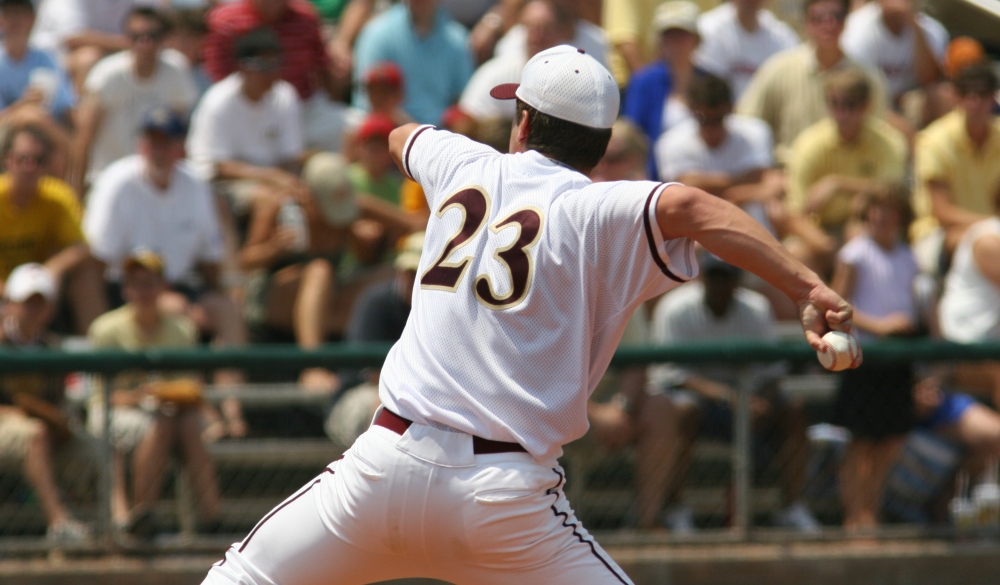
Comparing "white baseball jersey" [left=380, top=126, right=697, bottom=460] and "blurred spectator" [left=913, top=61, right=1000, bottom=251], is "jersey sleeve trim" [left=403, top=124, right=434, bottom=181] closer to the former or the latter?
"white baseball jersey" [left=380, top=126, right=697, bottom=460]

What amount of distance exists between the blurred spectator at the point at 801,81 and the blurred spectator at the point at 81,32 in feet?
13.8

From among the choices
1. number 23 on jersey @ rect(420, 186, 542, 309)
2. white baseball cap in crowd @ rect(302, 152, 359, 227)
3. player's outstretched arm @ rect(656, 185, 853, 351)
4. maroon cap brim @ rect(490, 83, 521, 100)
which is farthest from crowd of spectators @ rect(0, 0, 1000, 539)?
player's outstretched arm @ rect(656, 185, 853, 351)

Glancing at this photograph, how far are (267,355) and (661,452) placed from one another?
6.00 feet

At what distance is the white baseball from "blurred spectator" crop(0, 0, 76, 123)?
6445 mm

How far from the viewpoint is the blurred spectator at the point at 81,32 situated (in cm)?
861

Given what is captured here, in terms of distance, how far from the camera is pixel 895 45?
8.73 m

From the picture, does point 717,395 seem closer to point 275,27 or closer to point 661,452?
point 661,452

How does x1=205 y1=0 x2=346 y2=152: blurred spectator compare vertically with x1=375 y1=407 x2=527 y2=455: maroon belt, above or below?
below

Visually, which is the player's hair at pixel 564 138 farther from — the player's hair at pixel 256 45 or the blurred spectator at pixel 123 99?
the blurred spectator at pixel 123 99

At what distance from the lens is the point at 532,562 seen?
9.81 feet

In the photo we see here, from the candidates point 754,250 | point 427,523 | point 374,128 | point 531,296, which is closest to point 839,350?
point 754,250

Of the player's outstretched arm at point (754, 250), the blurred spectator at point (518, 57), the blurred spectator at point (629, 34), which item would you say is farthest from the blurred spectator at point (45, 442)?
the blurred spectator at point (629, 34)

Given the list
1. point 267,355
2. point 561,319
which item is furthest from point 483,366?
point 267,355

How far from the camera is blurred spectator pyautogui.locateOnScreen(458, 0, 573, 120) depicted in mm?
7719
